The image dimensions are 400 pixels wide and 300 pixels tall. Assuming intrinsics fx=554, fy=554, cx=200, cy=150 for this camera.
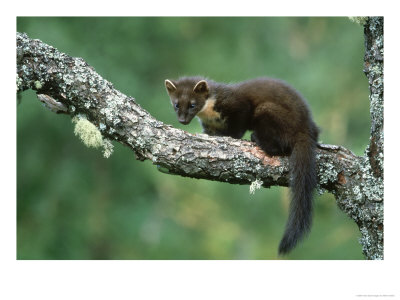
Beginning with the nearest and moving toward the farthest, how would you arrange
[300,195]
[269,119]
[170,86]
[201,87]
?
[300,195]
[269,119]
[201,87]
[170,86]

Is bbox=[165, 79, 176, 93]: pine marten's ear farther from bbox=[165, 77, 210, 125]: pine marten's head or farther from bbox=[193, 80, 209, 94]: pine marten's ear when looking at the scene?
bbox=[193, 80, 209, 94]: pine marten's ear

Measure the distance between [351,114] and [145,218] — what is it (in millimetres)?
Answer: 4923

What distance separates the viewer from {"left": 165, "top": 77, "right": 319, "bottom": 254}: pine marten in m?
4.52

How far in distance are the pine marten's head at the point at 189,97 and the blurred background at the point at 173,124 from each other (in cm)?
408

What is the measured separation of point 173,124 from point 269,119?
621cm

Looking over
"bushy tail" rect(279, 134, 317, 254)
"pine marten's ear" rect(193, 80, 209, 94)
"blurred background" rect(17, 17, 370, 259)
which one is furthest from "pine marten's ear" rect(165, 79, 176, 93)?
"blurred background" rect(17, 17, 370, 259)

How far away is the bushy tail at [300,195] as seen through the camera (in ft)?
14.6

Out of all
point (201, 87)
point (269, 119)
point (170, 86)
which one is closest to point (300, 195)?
point (269, 119)

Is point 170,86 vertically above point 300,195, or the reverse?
point 170,86

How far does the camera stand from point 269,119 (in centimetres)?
512

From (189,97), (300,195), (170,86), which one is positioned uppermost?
(170,86)

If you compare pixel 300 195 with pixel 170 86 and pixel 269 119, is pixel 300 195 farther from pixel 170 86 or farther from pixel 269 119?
pixel 170 86
